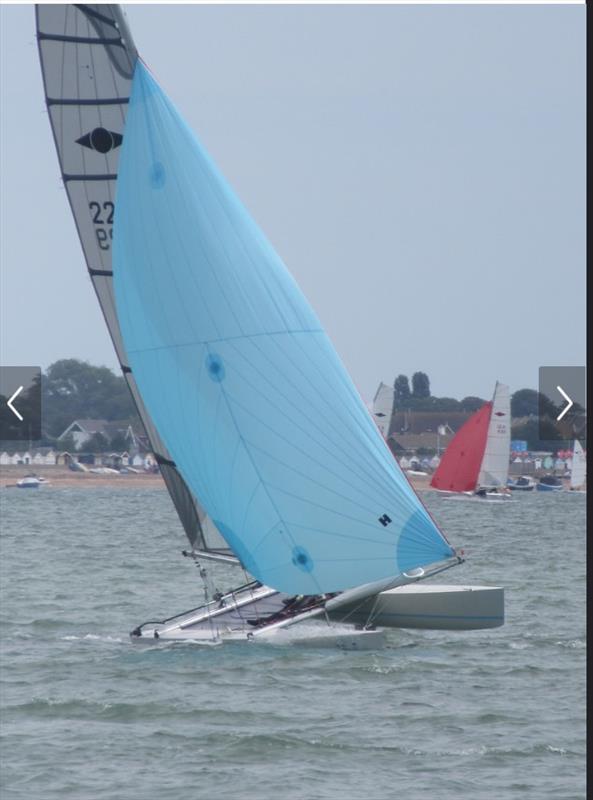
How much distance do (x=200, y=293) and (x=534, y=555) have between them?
19954 mm

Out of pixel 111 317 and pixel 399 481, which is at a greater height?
pixel 111 317

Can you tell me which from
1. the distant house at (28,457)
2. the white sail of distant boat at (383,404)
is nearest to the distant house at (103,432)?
the distant house at (28,457)

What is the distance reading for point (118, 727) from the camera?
14.9m

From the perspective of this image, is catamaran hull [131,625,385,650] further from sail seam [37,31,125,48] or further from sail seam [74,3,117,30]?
sail seam [74,3,117,30]

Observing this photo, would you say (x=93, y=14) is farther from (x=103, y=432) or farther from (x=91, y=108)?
(x=103, y=432)

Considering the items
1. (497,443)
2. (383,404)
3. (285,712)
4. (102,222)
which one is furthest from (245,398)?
(497,443)

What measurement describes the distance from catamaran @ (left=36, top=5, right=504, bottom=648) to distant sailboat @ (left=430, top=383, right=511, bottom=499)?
138 feet

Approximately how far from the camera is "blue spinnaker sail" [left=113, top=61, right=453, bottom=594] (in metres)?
17.2

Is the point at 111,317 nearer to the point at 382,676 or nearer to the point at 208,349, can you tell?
the point at 208,349

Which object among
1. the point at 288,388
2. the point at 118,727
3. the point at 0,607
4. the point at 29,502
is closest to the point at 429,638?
the point at 288,388

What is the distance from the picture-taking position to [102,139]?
60.9 feet

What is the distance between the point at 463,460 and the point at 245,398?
47.6 meters

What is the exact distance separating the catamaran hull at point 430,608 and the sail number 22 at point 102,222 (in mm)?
4423

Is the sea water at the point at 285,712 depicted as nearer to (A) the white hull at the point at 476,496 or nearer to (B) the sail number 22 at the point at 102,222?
(B) the sail number 22 at the point at 102,222
